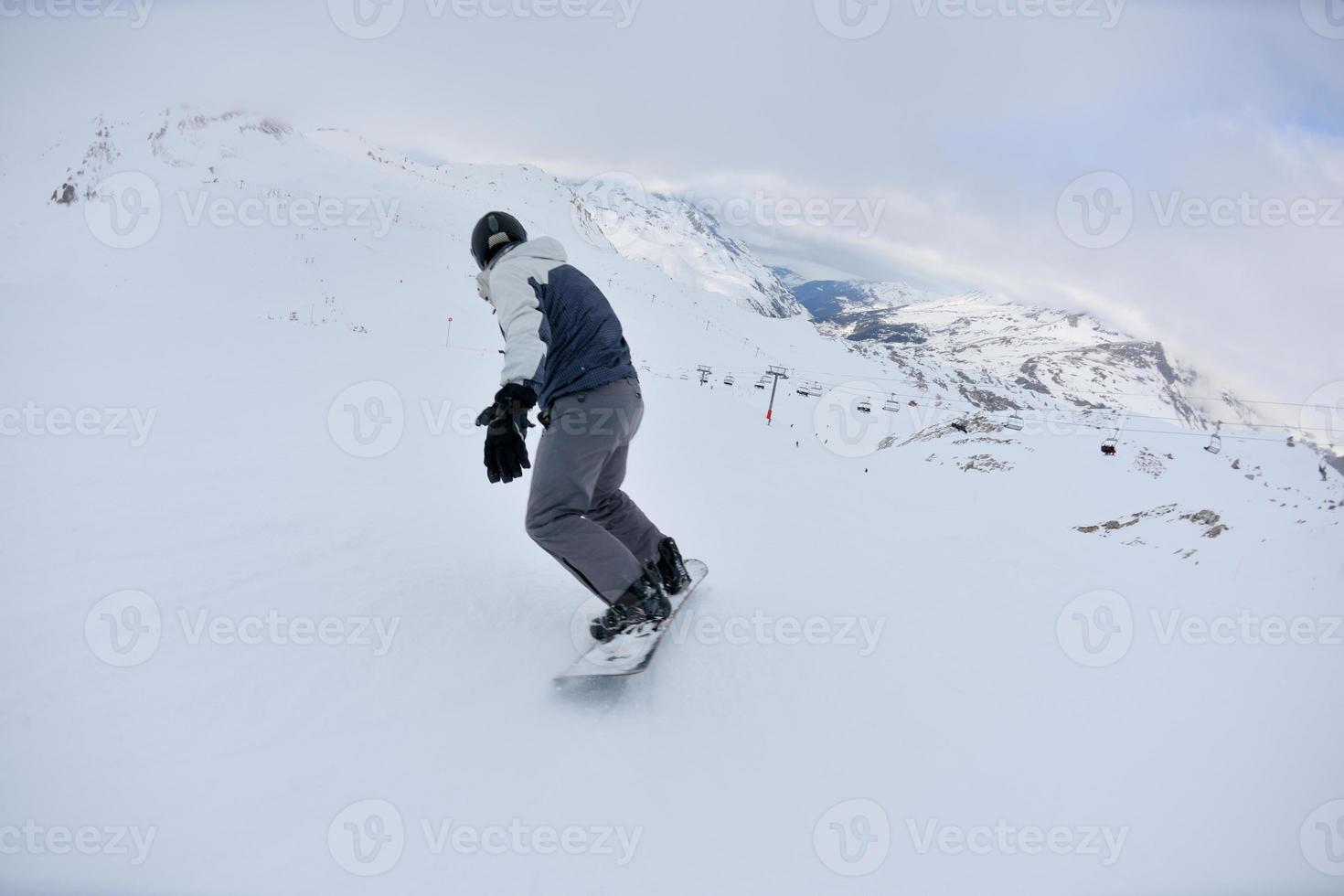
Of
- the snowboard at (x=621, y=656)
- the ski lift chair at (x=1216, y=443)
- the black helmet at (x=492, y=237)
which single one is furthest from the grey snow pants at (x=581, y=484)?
the ski lift chair at (x=1216, y=443)

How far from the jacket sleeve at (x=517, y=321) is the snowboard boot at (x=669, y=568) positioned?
1287 mm

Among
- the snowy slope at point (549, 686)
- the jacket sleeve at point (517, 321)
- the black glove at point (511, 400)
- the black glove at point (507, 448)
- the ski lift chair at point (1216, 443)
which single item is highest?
the ski lift chair at point (1216, 443)

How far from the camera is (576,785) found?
1859mm

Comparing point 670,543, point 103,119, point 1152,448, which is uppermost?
point 103,119

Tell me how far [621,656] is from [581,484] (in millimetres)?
795

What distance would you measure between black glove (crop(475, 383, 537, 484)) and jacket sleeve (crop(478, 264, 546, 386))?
0.07 meters

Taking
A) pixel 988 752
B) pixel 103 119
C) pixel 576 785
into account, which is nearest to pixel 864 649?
pixel 988 752

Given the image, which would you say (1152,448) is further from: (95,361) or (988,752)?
(95,361)

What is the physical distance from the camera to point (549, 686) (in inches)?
90.7

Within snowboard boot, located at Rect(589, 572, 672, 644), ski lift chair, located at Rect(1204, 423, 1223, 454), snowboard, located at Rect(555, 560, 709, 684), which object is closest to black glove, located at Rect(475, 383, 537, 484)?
snowboard boot, located at Rect(589, 572, 672, 644)

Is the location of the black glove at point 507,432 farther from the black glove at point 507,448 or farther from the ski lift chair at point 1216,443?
the ski lift chair at point 1216,443

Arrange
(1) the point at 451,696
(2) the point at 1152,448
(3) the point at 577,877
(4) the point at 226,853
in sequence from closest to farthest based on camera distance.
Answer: (4) the point at 226,853, (3) the point at 577,877, (1) the point at 451,696, (2) the point at 1152,448

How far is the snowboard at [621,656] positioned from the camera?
2.32 m

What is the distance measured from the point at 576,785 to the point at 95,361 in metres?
5.47
